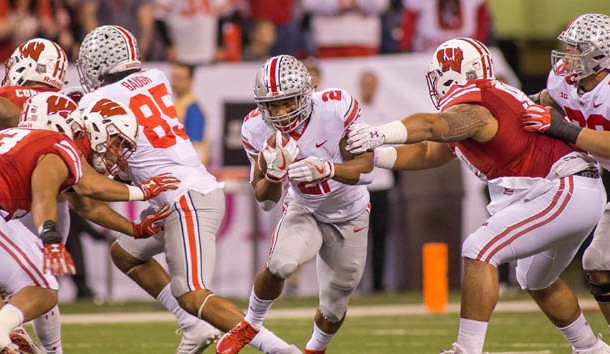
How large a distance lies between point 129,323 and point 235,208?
7.36 ft

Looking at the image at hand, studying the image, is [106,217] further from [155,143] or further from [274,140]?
[274,140]

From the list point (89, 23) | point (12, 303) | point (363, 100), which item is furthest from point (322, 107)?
point (89, 23)

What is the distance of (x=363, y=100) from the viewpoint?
36.7 ft

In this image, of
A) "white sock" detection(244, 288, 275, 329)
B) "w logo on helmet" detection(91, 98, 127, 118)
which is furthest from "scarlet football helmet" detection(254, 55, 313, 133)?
"white sock" detection(244, 288, 275, 329)

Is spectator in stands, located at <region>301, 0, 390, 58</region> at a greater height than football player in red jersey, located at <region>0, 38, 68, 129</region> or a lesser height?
lesser

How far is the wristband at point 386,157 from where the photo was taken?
20.9ft

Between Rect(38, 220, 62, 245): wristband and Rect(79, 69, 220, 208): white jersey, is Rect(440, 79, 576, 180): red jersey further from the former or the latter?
Rect(38, 220, 62, 245): wristband

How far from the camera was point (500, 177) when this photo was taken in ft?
19.6

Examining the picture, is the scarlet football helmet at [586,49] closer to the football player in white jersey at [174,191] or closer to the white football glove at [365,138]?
the white football glove at [365,138]

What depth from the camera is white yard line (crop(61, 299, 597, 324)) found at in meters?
9.64

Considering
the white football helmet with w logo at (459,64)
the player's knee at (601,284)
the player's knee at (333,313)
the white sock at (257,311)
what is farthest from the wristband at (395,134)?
the player's knee at (601,284)

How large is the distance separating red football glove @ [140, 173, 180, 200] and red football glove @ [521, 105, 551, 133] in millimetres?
1726

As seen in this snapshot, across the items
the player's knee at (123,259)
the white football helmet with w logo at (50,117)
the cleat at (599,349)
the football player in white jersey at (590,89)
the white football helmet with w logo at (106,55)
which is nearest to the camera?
the white football helmet with w logo at (50,117)

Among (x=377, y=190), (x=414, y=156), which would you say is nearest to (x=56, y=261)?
(x=414, y=156)
